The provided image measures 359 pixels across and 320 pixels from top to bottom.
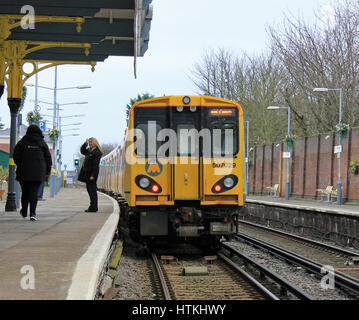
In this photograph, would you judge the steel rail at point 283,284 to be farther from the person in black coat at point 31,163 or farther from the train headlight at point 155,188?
the person in black coat at point 31,163

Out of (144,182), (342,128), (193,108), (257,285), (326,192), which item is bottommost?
(257,285)

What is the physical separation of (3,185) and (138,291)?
14388 millimetres

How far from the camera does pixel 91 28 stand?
44.7 ft

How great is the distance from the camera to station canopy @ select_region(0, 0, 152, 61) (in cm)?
1142

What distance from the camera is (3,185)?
21344 millimetres

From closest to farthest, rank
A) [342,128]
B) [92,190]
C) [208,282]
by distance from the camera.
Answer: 1. [208,282]
2. [92,190]
3. [342,128]

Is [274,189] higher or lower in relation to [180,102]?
lower

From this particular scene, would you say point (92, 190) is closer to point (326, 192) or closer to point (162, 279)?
point (162, 279)

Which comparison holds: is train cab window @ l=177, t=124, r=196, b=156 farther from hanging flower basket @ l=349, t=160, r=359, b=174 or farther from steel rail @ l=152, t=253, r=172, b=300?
hanging flower basket @ l=349, t=160, r=359, b=174

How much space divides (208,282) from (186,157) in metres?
2.61

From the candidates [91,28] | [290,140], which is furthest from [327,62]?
[91,28]

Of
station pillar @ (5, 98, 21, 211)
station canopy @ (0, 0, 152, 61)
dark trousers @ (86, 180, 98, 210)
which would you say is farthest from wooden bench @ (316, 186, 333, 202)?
station pillar @ (5, 98, 21, 211)

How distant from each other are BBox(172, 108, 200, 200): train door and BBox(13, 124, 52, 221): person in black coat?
8.20ft
